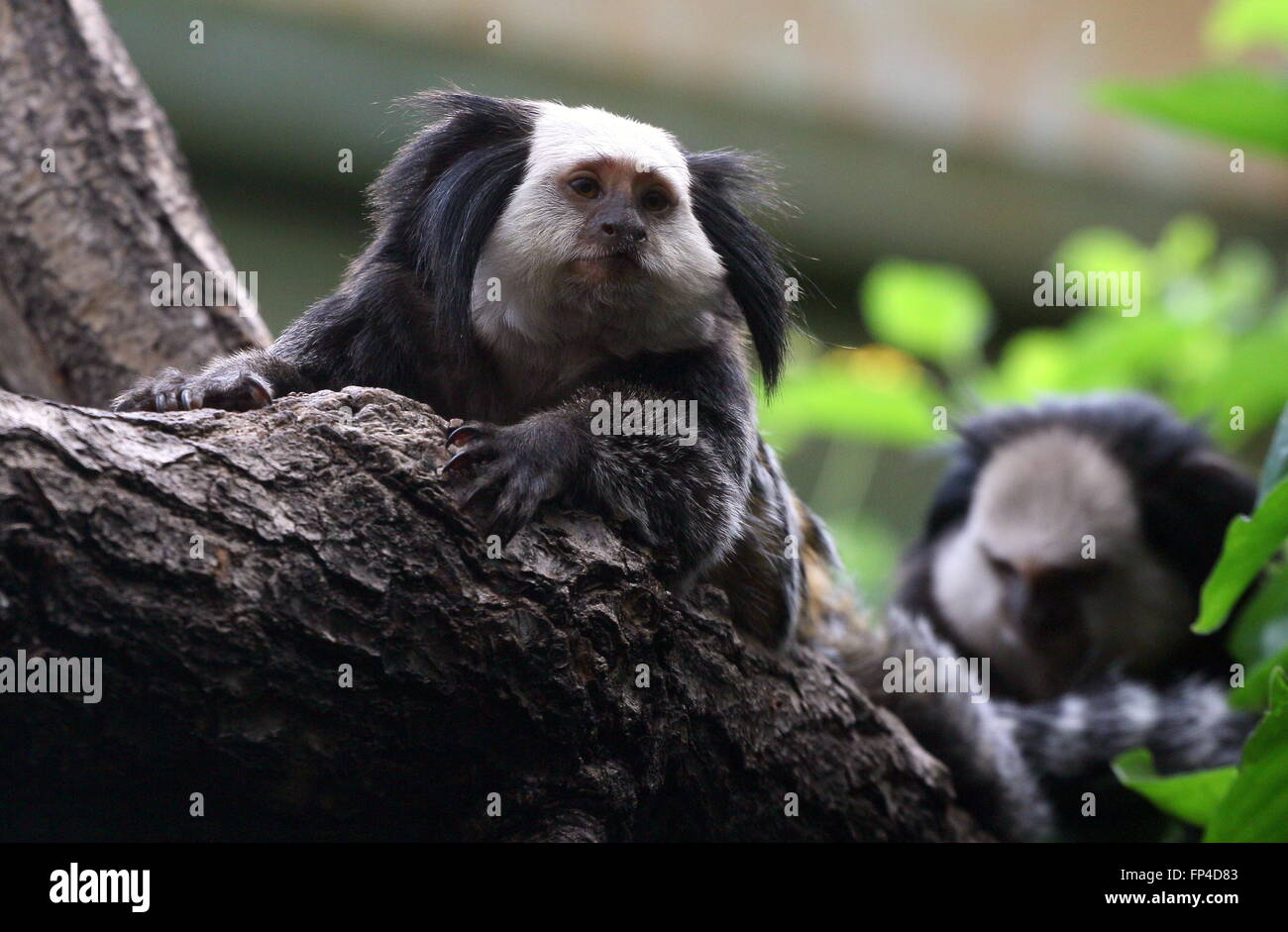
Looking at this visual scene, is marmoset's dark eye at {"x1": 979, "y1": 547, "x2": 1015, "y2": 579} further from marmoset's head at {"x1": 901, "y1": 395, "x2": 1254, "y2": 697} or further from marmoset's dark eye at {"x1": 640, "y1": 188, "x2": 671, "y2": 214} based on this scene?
marmoset's dark eye at {"x1": 640, "y1": 188, "x2": 671, "y2": 214}

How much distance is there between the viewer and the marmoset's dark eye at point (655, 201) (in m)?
2.85

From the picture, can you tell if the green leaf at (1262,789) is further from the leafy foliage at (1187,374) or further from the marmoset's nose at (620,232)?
the marmoset's nose at (620,232)

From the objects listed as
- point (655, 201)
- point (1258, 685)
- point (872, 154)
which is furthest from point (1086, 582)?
point (872, 154)

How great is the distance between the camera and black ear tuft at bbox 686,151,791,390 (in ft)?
9.70

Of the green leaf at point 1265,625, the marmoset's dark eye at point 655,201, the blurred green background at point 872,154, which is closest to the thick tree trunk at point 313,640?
the marmoset's dark eye at point 655,201

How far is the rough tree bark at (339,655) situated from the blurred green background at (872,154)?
8.78ft

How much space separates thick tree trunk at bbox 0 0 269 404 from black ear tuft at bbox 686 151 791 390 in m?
1.45

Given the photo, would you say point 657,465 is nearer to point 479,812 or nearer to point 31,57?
point 479,812

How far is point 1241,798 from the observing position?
224 cm

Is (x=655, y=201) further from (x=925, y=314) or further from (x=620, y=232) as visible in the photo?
(x=925, y=314)

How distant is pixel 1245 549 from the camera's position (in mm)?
2336

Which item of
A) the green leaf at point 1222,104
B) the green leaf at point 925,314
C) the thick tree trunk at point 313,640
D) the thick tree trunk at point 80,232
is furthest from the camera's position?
the green leaf at point 925,314

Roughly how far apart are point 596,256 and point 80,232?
1637 millimetres
